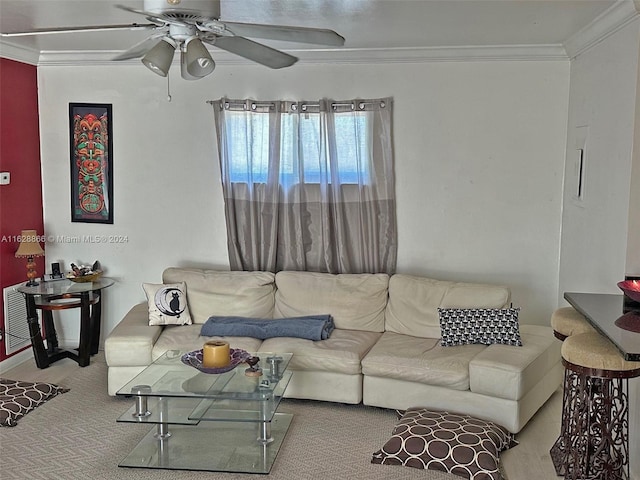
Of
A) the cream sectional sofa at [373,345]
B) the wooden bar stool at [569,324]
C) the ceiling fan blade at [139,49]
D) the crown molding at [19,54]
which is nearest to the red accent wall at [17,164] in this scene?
the crown molding at [19,54]

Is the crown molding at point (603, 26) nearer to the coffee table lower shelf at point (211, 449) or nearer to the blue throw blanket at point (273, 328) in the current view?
the blue throw blanket at point (273, 328)

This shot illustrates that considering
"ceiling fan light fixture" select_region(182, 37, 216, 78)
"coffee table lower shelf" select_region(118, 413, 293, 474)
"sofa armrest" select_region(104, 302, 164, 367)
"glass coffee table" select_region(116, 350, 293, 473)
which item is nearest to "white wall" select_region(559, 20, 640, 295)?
"glass coffee table" select_region(116, 350, 293, 473)

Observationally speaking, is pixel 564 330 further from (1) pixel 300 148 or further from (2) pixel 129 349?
(2) pixel 129 349

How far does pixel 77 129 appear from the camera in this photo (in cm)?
573

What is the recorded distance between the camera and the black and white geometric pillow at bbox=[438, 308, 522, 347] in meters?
4.50

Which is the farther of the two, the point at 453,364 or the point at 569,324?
the point at 453,364

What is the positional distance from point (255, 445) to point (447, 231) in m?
2.33

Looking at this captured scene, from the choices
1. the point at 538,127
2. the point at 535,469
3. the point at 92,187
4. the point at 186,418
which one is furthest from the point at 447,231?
the point at 92,187

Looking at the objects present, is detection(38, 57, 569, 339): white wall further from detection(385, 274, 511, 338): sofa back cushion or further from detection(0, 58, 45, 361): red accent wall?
detection(385, 274, 511, 338): sofa back cushion

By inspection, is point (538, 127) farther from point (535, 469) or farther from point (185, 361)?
point (185, 361)

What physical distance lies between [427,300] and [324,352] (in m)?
0.88

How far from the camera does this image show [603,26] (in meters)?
4.09

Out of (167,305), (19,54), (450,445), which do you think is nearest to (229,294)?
(167,305)

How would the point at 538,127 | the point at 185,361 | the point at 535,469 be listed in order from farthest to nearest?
the point at 538,127
the point at 185,361
the point at 535,469
